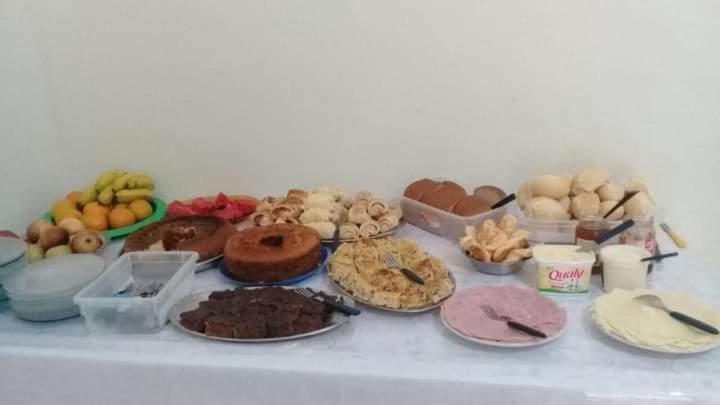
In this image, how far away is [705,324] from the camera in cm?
85

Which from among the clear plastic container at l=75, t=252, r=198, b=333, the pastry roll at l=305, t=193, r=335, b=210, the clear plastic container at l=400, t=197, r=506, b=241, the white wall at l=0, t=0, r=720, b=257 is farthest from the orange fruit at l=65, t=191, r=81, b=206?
the clear plastic container at l=400, t=197, r=506, b=241

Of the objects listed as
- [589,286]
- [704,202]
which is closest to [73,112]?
[589,286]

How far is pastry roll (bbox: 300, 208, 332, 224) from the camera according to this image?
1.25 metres

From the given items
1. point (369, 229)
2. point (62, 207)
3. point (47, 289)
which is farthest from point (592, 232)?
point (62, 207)

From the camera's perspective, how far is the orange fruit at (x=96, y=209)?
4.44 ft

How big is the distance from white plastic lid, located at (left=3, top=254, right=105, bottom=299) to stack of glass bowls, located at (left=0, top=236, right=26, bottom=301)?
28mm

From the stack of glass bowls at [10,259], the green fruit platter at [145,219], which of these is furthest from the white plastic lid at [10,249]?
the green fruit platter at [145,219]

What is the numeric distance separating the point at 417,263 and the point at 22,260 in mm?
715

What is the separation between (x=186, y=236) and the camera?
124 centimetres

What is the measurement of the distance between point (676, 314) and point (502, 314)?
0.25 meters

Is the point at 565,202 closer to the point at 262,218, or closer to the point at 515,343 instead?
the point at 515,343

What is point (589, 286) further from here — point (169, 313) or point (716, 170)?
point (169, 313)

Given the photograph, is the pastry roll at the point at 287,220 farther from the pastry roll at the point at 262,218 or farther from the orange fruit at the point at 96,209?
the orange fruit at the point at 96,209

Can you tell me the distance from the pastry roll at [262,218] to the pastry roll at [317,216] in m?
0.08
